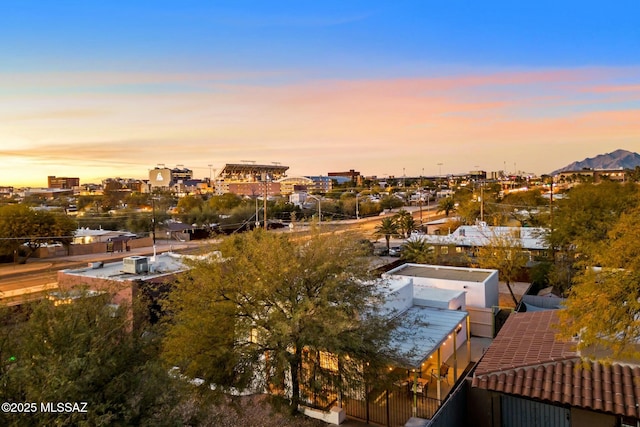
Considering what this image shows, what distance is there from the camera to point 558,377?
35.7ft

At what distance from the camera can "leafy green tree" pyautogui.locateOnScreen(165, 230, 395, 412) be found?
12.1 m

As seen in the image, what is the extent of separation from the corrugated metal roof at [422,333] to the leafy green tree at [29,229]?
44.0 m

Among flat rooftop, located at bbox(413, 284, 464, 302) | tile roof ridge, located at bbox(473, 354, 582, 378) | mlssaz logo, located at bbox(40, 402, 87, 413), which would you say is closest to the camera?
mlssaz logo, located at bbox(40, 402, 87, 413)

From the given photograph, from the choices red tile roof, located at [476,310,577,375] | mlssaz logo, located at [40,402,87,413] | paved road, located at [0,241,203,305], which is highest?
mlssaz logo, located at [40,402,87,413]

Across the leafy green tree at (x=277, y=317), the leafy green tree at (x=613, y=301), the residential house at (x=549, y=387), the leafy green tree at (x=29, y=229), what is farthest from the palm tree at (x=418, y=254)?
the leafy green tree at (x=29, y=229)

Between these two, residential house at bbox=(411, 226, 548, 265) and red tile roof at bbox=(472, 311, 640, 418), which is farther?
residential house at bbox=(411, 226, 548, 265)

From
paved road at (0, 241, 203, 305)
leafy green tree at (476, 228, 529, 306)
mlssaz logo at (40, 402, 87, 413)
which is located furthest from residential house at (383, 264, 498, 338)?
paved road at (0, 241, 203, 305)

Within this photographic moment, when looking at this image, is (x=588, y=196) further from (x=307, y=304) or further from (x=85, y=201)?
(x=85, y=201)

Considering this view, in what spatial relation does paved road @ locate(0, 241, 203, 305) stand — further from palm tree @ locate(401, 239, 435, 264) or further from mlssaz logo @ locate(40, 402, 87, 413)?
mlssaz logo @ locate(40, 402, 87, 413)

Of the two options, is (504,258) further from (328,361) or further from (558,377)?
(328,361)

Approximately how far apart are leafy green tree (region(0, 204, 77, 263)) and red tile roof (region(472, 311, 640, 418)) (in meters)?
48.8

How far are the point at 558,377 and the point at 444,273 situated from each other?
16494 mm

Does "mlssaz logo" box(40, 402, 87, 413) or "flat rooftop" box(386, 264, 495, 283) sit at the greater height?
"mlssaz logo" box(40, 402, 87, 413)

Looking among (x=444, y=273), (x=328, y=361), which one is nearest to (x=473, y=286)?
(x=444, y=273)
